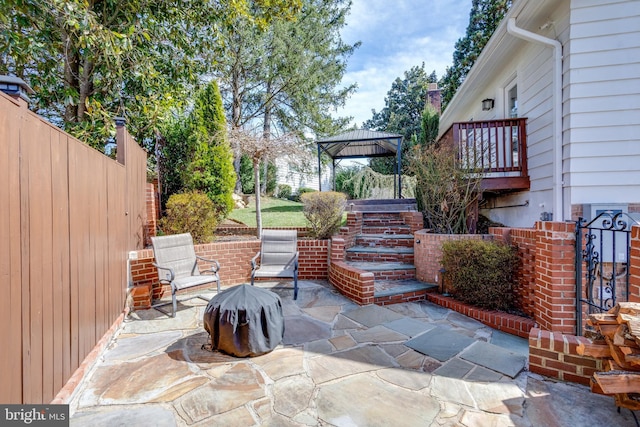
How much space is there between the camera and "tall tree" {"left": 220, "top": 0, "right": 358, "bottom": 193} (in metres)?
12.4

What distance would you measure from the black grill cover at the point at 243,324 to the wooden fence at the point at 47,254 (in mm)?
993

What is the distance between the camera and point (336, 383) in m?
2.33

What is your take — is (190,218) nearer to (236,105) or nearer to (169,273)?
(169,273)

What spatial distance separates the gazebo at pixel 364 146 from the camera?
8.63m

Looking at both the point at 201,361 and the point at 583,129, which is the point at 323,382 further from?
the point at 583,129

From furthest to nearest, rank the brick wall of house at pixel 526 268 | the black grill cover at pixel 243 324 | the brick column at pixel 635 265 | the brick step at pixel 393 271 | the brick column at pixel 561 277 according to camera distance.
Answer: the brick step at pixel 393 271
the brick wall of house at pixel 526 268
the brick column at pixel 561 277
the black grill cover at pixel 243 324
the brick column at pixel 635 265

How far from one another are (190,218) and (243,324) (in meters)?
3.12

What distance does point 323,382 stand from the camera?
7.66ft

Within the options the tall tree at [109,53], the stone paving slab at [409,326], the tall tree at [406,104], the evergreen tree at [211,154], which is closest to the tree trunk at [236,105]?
the evergreen tree at [211,154]

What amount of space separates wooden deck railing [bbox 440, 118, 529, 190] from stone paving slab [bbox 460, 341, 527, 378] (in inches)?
130

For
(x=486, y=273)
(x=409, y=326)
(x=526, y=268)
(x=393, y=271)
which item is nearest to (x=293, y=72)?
(x=393, y=271)

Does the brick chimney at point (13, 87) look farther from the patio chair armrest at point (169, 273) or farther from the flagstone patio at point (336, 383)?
the patio chair armrest at point (169, 273)

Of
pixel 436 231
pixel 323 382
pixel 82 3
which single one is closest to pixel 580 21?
pixel 436 231

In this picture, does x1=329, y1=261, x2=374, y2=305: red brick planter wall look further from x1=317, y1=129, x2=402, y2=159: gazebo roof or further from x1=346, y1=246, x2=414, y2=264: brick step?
x1=317, y1=129, x2=402, y2=159: gazebo roof
